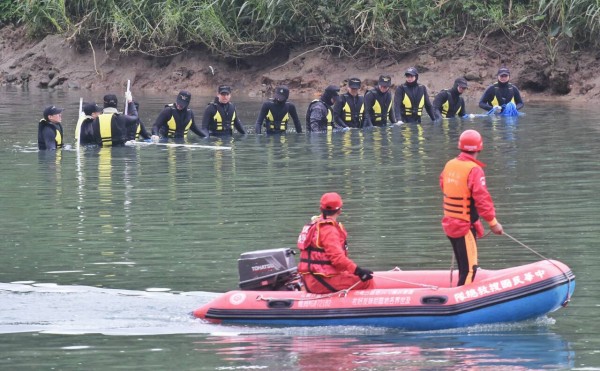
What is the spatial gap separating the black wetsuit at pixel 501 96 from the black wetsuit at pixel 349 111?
2662mm

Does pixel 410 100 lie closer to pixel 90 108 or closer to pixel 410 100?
pixel 410 100

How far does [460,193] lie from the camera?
485 inches

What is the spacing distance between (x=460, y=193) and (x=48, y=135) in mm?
13814

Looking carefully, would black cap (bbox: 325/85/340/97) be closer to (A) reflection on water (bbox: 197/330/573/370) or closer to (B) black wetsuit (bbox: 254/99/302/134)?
(B) black wetsuit (bbox: 254/99/302/134)

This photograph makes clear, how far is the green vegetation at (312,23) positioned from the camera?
109 feet

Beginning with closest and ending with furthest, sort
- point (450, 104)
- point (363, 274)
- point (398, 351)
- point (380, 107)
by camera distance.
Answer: point (398, 351), point (363, 274), point (380, 107), point (450, 104)

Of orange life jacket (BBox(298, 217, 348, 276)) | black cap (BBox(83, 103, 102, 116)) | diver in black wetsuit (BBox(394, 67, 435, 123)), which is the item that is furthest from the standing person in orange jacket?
diver in black wetsuit (BBox(394, 67, 435, 123))

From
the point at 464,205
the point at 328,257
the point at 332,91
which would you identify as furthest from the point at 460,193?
the point at 332,91

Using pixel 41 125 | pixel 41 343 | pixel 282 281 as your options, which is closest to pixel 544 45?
pixel 41 125

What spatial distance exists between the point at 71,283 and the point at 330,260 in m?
2.93

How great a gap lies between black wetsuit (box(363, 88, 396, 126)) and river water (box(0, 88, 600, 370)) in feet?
1.98

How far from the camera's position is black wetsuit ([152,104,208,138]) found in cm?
2633

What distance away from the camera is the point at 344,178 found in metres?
20.7

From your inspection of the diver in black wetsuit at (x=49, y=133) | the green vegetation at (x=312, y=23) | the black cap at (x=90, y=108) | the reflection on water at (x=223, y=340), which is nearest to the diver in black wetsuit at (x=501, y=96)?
the green vegetation at (x=312, y=23)
